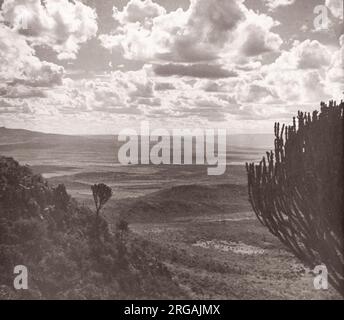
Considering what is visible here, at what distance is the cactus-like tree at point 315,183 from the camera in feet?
25.0

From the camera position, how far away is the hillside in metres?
11.3

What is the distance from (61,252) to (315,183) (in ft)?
25.9

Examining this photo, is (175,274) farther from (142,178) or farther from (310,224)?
(142,178)

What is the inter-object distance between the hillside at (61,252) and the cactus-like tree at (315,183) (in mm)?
5990

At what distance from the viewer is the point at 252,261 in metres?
19.8

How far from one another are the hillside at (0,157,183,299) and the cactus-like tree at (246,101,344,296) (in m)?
5.99

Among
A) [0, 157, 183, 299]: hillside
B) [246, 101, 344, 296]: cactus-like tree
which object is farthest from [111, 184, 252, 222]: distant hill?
[246, 101, 344, 296]: cactus-like tree

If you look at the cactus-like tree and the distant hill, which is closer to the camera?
the cactus-like tree

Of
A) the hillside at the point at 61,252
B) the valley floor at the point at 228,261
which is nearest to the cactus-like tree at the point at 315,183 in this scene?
the valley floor at the point at 228,261

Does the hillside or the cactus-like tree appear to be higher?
the cactus-like tree

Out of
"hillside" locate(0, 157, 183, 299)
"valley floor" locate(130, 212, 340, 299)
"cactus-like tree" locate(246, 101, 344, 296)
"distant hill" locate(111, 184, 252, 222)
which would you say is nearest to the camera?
"cactus-like tree" locate(246, 101, 344, 296)

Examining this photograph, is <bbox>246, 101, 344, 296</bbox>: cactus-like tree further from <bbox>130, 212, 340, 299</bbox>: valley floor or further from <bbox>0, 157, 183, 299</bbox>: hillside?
<bbox>0, 157, 183, 299</bbox>: hillside

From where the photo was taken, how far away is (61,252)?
487 inches

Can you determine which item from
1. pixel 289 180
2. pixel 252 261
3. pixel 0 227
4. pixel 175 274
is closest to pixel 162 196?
pixel 252 261
